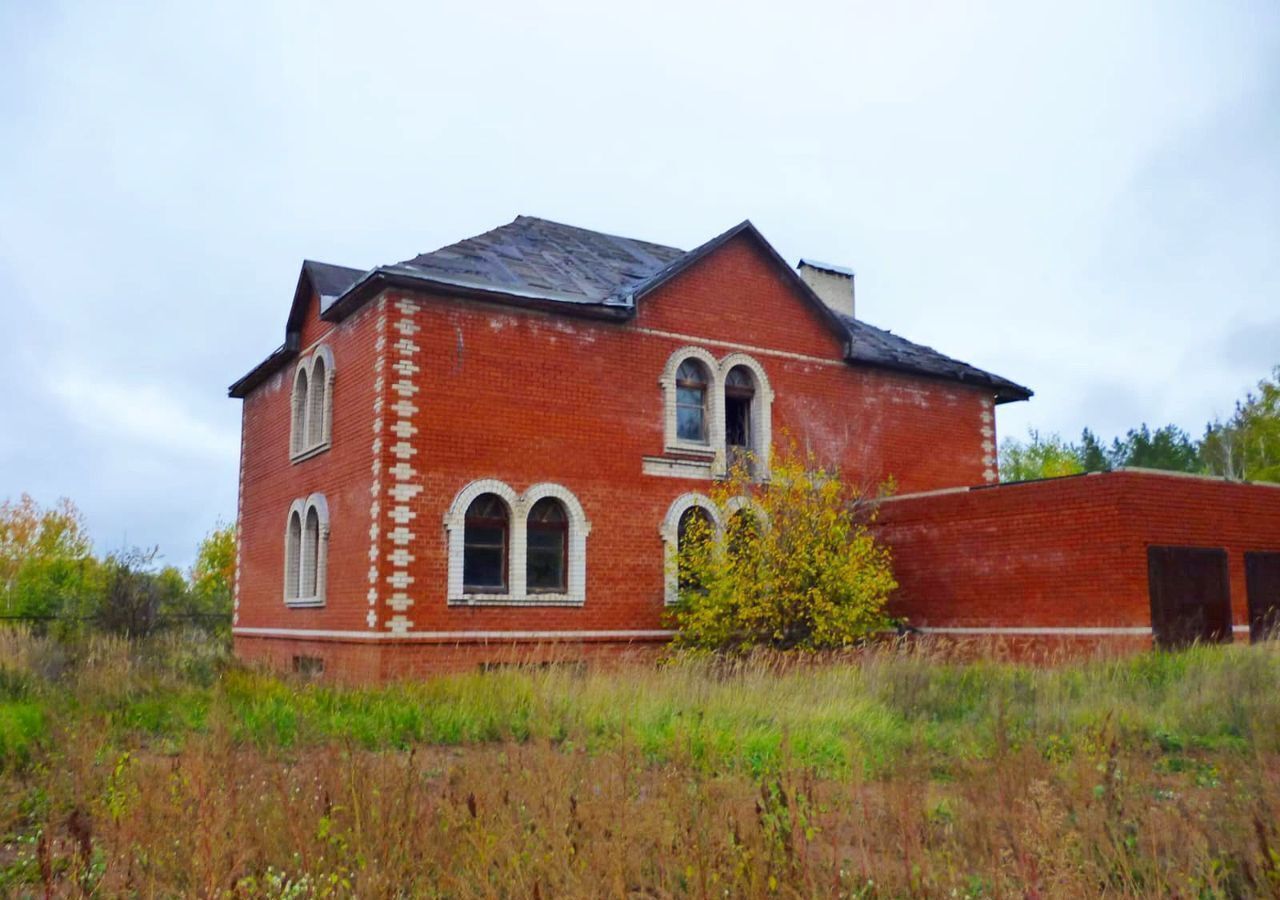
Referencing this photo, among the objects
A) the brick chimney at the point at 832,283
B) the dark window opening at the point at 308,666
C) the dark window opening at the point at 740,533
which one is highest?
the brick chimney at the point at 832,283

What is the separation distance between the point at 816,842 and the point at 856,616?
11964mm

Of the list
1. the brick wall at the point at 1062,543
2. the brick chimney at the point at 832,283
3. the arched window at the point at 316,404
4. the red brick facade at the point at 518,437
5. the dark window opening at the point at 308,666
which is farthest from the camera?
the brick chimney at the point at 832,283

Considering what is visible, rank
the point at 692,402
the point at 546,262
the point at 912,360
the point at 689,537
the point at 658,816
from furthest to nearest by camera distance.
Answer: the point at 912,360 → the point at 692,402 → the point at 546,262 → the point at 689,537 → the point at 658,816

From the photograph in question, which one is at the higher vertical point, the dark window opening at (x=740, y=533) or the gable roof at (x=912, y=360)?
the gable roof at (x=912, y=360)

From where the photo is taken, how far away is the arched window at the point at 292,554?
68.0 ft

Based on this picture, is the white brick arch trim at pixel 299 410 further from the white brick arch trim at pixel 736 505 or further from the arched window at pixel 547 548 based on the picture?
the white brick arch trim at pixel 736 505

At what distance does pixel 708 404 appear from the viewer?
65.7 feet

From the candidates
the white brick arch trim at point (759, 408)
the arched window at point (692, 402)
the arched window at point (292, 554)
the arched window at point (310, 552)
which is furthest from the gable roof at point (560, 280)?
the arched window at point (310, 552)

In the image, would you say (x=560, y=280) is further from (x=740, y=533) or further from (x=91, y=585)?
(x=91, y=585)

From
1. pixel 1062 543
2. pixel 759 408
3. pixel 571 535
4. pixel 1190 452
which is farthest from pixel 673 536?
pixel 1190 452

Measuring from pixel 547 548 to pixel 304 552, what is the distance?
4855mm

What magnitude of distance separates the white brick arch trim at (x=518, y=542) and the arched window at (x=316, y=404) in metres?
4.39

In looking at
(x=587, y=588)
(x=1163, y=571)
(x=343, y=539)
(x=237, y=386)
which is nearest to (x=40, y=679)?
(x=343, y=539)

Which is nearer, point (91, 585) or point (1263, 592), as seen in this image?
point (1263, 592)
